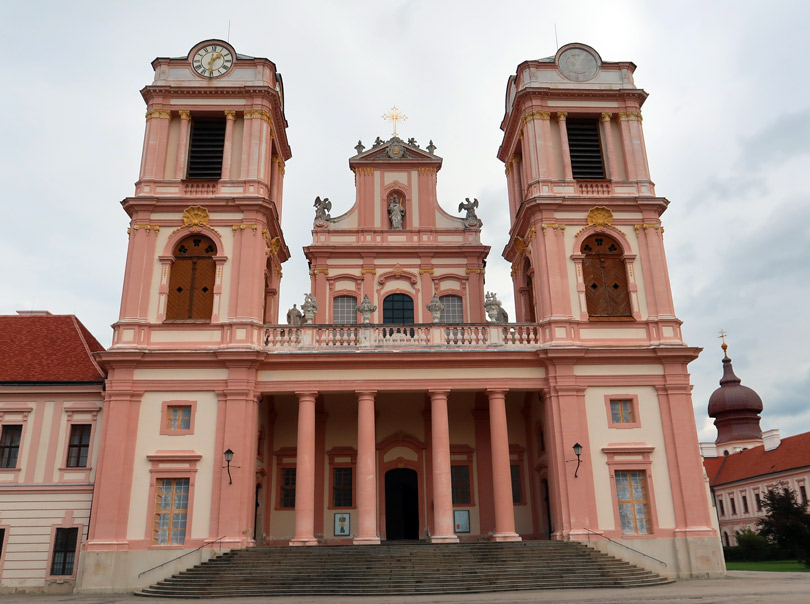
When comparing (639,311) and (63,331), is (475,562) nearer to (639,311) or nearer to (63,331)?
(639,311)

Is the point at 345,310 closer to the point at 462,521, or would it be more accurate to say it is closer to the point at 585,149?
the point at 462,521

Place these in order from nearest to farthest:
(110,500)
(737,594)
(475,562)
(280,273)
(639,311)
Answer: (737,594) < (475,562) < (110,500) < (639,311) < (280,273)

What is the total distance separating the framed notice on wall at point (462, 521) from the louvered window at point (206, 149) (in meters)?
14.7

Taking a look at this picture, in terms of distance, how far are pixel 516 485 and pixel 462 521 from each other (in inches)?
94.3

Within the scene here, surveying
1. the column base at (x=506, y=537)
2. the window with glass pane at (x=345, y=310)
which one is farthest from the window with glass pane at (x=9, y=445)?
the column base at (x=506, y=537)

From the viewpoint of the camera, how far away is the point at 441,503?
21.3 meters

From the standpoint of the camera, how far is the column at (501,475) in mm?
21194

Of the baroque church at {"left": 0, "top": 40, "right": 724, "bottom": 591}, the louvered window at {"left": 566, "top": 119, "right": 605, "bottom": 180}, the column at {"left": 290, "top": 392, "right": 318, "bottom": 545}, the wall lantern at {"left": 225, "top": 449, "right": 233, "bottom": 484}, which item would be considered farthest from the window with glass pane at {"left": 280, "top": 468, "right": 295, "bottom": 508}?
the louvered window at {"left": 566, "top": 119, "right": 605, "bottom": 180}

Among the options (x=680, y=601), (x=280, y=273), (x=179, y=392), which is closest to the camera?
(x=680, y=601)

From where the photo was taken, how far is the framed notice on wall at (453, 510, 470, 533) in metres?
24.3

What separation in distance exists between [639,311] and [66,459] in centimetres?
1963

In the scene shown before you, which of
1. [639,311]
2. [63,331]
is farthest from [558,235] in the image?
[63,331]

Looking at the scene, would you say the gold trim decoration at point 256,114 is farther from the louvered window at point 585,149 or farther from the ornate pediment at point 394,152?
the louvered window at point 585,149

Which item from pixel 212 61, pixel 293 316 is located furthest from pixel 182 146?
pixel 293 316
